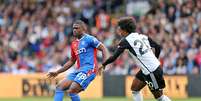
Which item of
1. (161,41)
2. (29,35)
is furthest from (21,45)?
(161,41)

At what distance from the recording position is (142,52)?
14.3 m

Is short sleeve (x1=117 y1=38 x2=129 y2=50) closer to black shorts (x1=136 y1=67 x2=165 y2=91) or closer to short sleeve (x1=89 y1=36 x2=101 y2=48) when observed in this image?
black shorts (x1=136 y1=67 x2=165 y2=91)

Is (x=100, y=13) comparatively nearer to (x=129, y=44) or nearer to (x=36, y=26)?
(x=36, y=26)

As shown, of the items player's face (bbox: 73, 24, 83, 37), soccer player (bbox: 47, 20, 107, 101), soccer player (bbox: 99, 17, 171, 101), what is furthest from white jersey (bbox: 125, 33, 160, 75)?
player's face (bbox: 73, 24, 83, 37)

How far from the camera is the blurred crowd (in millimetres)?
25656

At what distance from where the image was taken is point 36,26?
28.4 meters

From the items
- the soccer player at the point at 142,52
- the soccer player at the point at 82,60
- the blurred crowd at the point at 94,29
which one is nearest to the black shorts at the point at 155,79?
the soccer player at the point at 142,52

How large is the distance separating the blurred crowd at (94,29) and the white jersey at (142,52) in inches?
422

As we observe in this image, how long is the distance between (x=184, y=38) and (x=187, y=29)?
44 centimetres

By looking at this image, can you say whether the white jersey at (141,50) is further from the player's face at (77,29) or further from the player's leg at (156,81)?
the player's face at (77,29)

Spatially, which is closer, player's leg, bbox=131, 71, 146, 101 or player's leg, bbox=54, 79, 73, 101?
player's leg, bbox=131, 71, 146, 101

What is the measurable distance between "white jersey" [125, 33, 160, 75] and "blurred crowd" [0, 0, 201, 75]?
35.1 feet

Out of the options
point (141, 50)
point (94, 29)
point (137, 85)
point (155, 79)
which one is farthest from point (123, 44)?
point (94, 29)

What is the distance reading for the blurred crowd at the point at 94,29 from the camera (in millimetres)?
25656
